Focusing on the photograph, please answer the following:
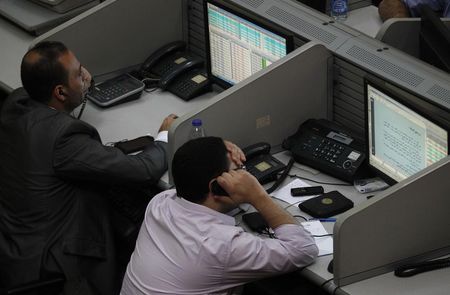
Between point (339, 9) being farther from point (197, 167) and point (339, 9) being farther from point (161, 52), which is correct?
point (197, 167)

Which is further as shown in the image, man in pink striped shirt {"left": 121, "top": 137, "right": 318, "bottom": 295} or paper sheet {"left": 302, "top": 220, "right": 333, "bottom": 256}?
paper sheet {"left": 302, "top": 220, "right": 333, "bottom": 256}

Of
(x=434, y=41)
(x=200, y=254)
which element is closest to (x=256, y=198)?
(x=200, y=254)

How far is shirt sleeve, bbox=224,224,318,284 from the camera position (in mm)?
2510

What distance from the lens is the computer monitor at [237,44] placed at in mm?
3297

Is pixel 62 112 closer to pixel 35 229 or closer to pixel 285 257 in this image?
pixel 35 229

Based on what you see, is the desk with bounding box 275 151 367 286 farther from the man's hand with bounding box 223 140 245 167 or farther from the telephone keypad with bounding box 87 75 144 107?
the telephone keypad with bounding box 87 75 144 107

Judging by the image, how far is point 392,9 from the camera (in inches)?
180

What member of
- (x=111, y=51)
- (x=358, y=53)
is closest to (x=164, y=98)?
(x=111, y=51)

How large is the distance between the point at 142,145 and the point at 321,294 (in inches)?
39.0

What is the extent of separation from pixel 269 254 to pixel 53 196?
893mm

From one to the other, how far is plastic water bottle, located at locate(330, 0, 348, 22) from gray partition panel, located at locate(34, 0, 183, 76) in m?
1.04

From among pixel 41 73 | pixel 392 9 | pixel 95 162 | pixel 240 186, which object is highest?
pixel 41 73

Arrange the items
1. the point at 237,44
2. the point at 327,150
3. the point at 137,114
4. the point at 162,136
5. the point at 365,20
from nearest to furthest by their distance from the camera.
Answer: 1. the point at 327,150
2. the point at 162,136
3. the point at 237,44
4. the point at 137,114
5. the point at 365,20

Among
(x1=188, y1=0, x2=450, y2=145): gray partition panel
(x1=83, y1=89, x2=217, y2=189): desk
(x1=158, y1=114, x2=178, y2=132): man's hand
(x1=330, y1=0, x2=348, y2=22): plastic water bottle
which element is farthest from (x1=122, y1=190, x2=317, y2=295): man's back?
(x1=330, y1=0, x2=348, y2=22): plastic water bottle
